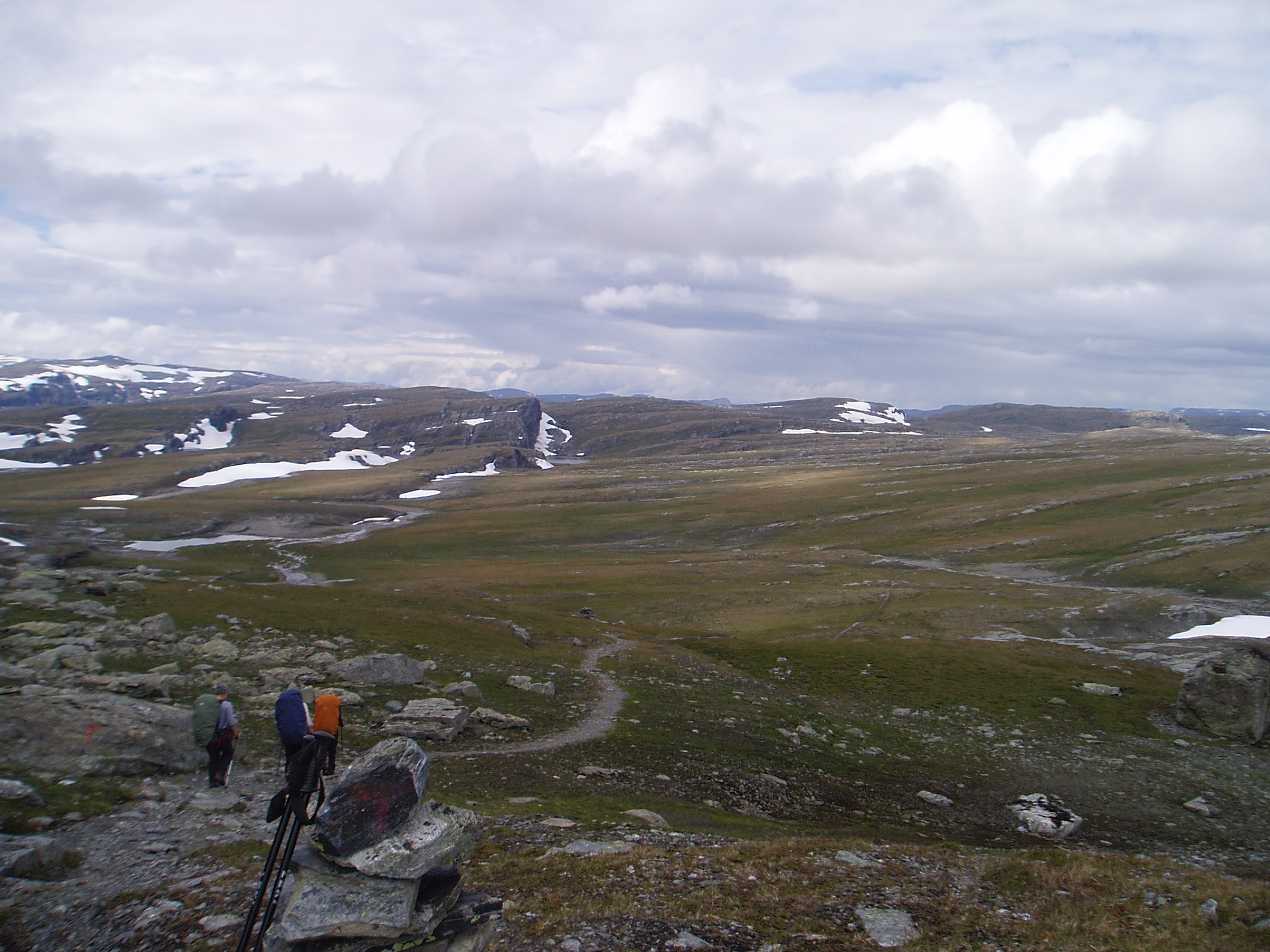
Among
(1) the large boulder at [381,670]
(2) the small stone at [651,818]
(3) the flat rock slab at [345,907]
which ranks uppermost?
(3) the flat rock slab at [345,907]

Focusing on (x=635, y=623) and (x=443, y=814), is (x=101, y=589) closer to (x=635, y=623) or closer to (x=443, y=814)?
(x=443, y=814)

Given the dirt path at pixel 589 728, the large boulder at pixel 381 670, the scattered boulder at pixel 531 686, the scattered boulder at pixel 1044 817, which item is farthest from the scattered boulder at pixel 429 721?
the scattered boulder at pixel 1044 817

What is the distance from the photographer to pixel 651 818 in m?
21.3

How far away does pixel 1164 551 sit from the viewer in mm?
93188

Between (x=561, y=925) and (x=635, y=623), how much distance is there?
5892 centimetres

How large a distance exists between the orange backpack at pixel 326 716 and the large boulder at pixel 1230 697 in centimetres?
4680

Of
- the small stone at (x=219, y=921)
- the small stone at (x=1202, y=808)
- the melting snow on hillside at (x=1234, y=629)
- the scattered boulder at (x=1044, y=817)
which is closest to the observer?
the small stone at (x=219, y=921)

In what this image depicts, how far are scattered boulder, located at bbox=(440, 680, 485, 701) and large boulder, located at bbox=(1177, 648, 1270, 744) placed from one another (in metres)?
40.6

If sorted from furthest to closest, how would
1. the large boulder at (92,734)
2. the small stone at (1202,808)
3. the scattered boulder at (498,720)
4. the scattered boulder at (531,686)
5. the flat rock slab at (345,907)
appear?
1. the scattered boulder at (531,686)
2. the scattered boulder at (498,720)
3. the small stone at (1202,808)
4. the large boulder at (92,734)
5. the flat rock slab at (345,907)

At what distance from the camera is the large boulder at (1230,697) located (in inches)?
1452

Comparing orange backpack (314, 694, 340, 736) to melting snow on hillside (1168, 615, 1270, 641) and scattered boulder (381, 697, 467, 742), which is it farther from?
melting snow on hillside (1168, 615, 1270, 641)

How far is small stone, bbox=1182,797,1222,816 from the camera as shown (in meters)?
27.8

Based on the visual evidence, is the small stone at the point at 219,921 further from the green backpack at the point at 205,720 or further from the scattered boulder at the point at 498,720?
the scattered boulder at the point at 498,720

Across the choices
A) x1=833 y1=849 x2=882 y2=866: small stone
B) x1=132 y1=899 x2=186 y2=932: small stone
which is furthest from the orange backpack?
x1=833 y1=849 x2=882 y2=866: small stone
